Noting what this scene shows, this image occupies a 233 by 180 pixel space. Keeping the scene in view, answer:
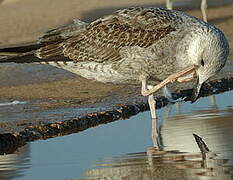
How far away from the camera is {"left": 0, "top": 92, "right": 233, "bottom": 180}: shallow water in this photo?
→ 7.26 metres

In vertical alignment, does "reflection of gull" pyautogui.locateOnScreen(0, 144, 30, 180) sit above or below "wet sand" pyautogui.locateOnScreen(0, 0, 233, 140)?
below

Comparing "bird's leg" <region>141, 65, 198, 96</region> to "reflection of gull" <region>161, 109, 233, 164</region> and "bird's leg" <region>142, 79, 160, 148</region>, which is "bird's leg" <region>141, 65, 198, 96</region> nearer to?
"bird's leg" <region>142, 79, 160, 148</region>

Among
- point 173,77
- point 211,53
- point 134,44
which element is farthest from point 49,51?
point 211,53

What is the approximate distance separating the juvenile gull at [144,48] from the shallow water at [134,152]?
0.29 meters

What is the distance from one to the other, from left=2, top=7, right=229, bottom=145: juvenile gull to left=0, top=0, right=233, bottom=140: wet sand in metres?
→ 0.91

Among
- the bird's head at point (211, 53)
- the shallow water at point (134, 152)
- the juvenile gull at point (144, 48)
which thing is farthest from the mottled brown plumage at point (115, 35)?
the shallow water at point (134, 152)

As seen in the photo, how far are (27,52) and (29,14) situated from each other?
37.0ft

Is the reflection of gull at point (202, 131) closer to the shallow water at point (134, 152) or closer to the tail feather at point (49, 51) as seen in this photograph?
the shallow water at point (134, 152)

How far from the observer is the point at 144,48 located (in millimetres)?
9555

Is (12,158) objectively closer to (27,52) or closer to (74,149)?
(74,149)

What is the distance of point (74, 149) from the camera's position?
828 centimetres

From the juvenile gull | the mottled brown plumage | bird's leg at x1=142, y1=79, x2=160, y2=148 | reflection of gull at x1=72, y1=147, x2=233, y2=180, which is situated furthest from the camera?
the mottled brown plumage

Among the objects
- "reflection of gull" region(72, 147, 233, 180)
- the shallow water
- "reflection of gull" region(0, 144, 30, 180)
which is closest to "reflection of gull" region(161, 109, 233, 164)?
the shallow water

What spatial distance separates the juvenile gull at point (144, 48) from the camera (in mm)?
9266
